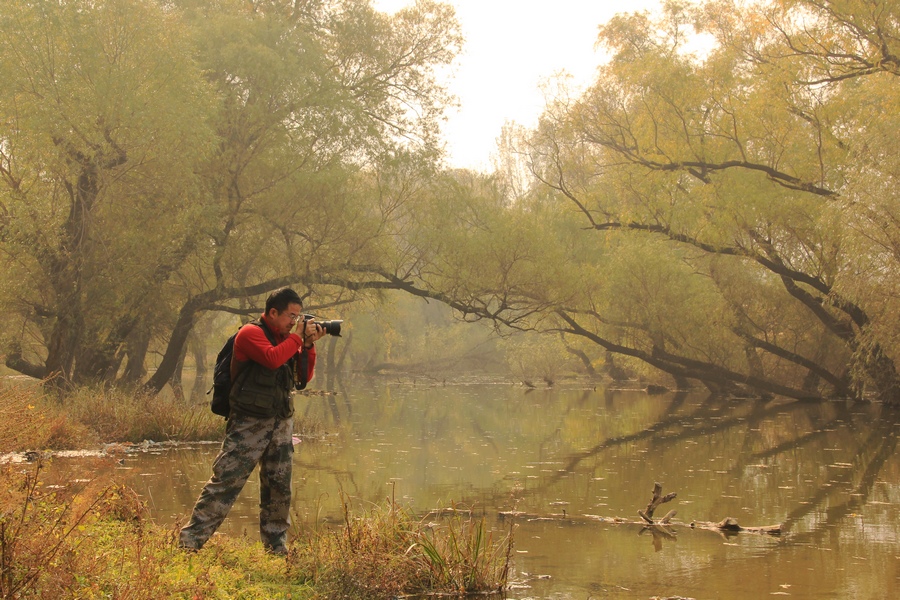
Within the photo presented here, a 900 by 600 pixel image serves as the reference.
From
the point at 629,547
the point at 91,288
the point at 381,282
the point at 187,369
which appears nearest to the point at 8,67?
the point at 91,288

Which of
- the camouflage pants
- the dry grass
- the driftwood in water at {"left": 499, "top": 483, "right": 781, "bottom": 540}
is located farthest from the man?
the driftwood in water at {"left": 499, "top": 483, "right": 781, "bottom": 540}

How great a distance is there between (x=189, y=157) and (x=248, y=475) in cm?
1254

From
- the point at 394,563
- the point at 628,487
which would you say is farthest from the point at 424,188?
the point at 394,563

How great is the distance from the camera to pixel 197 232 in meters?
17.5

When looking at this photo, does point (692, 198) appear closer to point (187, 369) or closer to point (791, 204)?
point (791, 204)

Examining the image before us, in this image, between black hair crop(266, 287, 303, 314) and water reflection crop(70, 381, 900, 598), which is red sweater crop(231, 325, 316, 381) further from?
water reflection crop(70, 381, 900, 598)

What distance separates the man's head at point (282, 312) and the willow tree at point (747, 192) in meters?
14.0

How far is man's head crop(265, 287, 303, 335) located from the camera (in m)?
5.74

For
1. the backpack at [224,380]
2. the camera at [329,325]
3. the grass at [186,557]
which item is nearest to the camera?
the grass at [186,557]

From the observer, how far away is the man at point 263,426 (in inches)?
215

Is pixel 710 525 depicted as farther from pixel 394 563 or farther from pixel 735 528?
pixel 394 563

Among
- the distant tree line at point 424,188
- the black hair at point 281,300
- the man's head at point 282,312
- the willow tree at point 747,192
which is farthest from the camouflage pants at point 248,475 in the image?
the willow tree at point 747,192

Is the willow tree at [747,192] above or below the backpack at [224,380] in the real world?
above

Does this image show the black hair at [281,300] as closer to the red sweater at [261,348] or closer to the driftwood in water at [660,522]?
the red sweater at [261,348]
